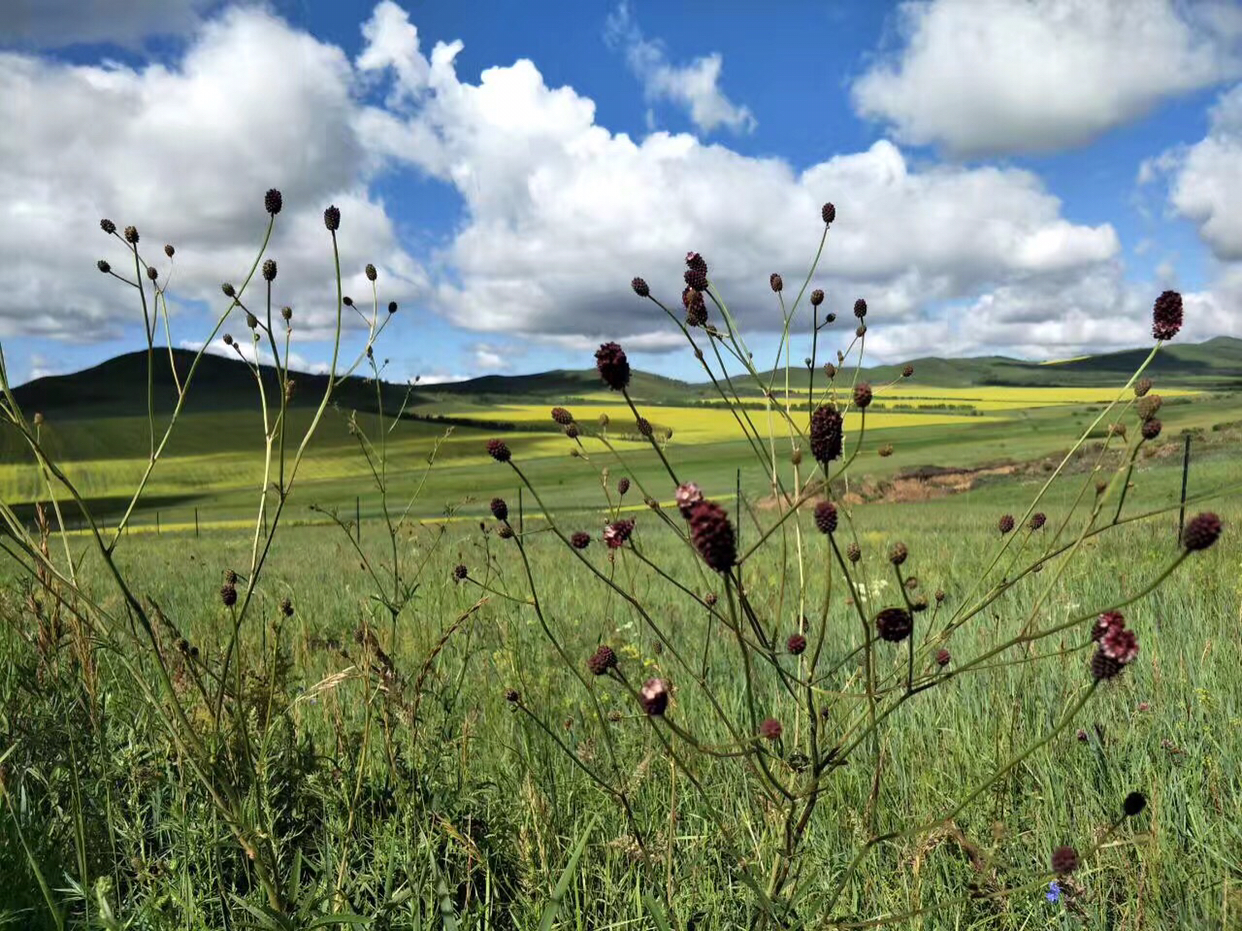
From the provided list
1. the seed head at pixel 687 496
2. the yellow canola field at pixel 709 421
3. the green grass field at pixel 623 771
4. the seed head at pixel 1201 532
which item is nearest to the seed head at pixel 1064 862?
the green grass field at pixel 623 771

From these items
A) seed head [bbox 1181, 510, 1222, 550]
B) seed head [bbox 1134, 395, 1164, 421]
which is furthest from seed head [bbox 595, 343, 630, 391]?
seed head [bbox 1134, 395, 1164, 421]

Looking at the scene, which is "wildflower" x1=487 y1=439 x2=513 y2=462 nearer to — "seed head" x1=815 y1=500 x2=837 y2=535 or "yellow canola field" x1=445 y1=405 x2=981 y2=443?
"seed head" x1=815 y1=500 x2=837 y2=535

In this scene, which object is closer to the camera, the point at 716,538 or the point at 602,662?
the point at 716,538

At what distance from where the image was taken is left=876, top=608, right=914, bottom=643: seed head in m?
1.30

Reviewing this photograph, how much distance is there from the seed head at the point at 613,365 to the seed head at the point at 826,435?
32 centimetres

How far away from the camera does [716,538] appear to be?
102cm

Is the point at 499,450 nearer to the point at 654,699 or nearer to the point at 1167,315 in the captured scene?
the point at 654,699

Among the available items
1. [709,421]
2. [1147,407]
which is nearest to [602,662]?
[1147,407]

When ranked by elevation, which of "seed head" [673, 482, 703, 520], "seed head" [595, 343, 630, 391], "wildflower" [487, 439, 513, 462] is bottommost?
"seed head" [673, 482, 703, 520]

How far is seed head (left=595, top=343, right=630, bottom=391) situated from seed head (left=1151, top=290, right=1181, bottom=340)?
44.0 inches

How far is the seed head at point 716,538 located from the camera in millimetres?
1021

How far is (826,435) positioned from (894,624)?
34 cm

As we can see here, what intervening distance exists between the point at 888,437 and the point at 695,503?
5797cm

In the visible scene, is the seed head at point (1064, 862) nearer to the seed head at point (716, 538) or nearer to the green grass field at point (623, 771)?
the green grass field at point (623, 771)
